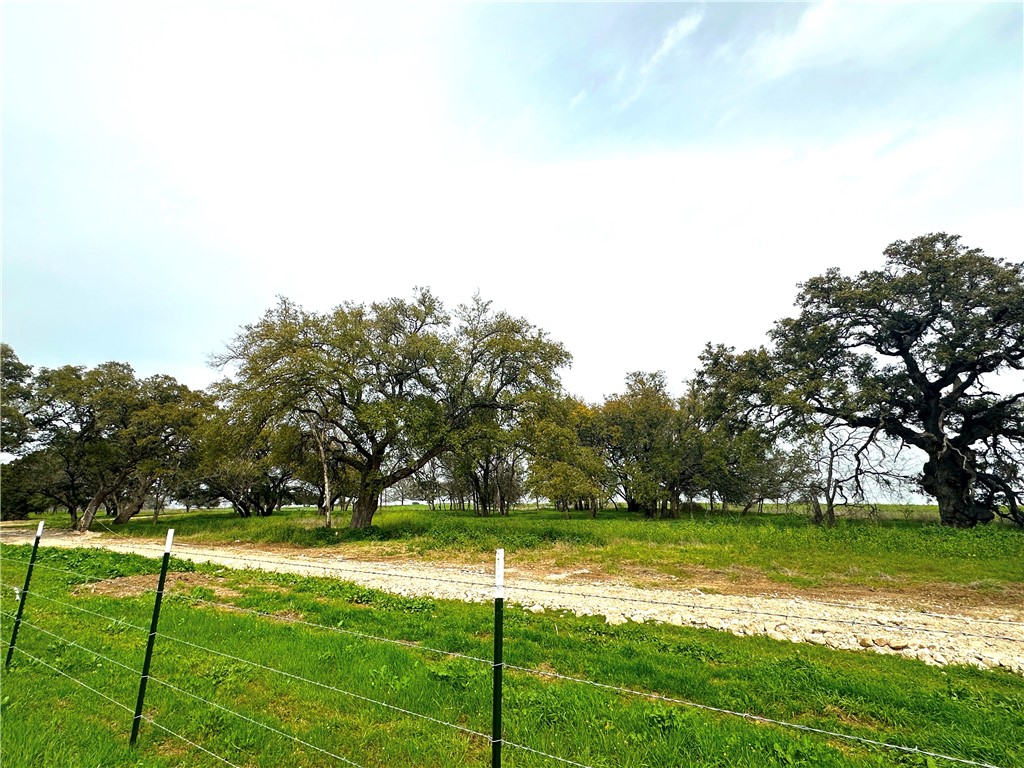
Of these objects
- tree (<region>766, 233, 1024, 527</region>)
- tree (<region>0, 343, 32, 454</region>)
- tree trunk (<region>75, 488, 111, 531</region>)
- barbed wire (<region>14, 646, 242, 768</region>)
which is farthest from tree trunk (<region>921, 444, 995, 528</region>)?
tree (<region>0, 343, 32, 454</region>)

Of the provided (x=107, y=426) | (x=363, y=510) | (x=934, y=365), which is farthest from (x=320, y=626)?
(x=107, y=426)

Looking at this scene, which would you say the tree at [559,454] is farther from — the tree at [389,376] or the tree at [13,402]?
the tree at [13,402]

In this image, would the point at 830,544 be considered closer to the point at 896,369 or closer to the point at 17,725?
the point at 896,369

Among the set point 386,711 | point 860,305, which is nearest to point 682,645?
point 386,711

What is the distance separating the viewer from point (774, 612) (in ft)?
32.7

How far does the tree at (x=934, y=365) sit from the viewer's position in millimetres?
23094

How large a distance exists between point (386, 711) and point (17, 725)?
Answer: 3119mm

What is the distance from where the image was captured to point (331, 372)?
22703mm

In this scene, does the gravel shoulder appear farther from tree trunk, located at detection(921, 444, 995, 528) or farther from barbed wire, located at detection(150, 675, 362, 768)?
tree trunk, located at detection(921, 444, 995, 528)

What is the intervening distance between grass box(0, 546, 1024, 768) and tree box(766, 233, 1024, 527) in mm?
21264

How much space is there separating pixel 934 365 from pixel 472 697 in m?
30.3

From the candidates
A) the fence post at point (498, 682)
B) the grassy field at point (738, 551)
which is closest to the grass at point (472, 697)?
the fence post at point (498, 682)

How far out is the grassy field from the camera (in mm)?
13164

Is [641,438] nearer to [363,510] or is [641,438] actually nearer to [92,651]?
[363,510]
